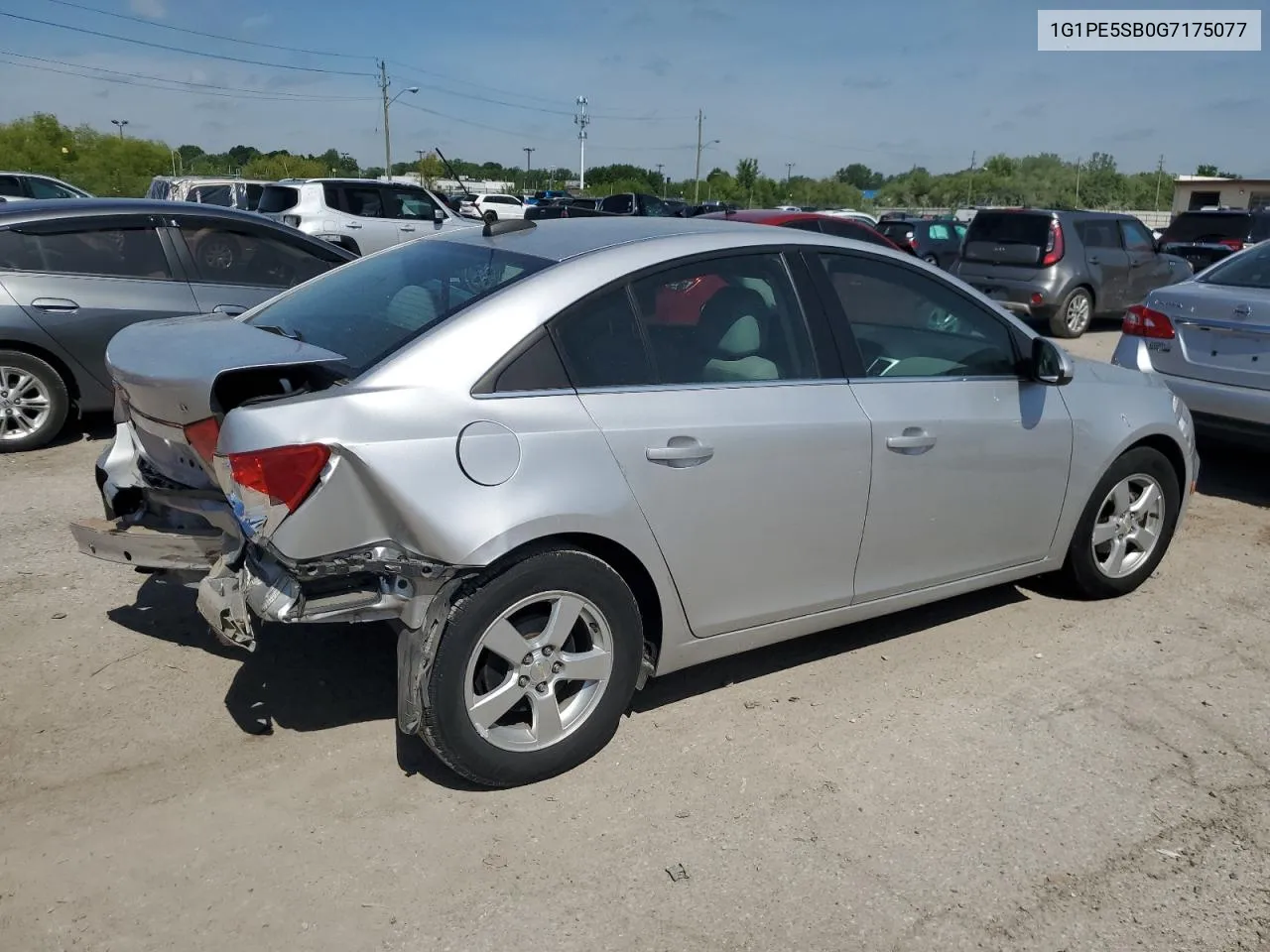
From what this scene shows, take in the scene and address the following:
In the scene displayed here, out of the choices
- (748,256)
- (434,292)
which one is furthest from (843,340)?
(434,292)

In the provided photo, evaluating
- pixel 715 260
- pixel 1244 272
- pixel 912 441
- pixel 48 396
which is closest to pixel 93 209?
pixel 48 396

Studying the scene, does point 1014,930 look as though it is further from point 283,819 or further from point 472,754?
point 283,819

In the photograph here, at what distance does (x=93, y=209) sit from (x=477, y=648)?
5487mm

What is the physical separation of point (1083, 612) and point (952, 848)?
2.11 m

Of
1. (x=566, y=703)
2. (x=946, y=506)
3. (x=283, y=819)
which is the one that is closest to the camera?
(x=283, y=819)

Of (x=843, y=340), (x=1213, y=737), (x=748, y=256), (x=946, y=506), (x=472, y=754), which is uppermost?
(x=748, y=256)

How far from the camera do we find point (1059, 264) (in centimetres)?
→ 1391

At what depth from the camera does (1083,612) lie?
4852 mm

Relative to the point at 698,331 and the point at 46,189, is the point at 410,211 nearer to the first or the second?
the point at 46,189

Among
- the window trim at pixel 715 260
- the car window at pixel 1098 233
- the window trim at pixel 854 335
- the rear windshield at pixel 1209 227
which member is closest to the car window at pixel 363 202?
the car window at pixel 1098 233

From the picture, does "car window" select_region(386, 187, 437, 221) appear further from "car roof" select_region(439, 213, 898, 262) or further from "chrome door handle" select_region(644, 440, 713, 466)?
"chrome door handle" select_region(644, 440, 713, 466)

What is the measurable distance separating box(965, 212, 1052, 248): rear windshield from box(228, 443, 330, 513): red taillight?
1301 cm

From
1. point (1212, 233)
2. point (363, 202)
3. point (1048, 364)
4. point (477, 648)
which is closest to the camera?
point (477, 648)

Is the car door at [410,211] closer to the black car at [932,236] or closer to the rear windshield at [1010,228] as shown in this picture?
the rear windshield at [1010,228]
